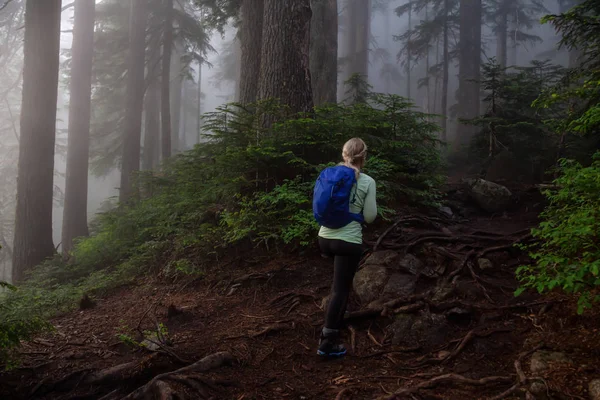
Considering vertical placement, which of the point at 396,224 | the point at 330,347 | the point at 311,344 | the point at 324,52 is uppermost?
the point at 324,52

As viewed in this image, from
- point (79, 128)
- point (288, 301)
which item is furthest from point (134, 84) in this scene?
point (288, 301)

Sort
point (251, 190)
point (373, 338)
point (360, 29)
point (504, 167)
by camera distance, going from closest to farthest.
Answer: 1. point (373, 338)
2. point (251, 190)
3. point (504, 167)
4. point (360, 29)

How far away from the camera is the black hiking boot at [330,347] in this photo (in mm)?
3543

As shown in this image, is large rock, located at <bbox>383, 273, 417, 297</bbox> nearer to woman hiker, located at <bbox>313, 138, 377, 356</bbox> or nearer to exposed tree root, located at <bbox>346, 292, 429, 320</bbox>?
exposed tree root, located at <bbox>346, 292, 429, 320</bbox>

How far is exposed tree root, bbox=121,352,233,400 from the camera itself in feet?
9.18

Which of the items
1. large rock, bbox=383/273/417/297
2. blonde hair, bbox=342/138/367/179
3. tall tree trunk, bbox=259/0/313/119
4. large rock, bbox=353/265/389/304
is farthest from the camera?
tall tree trunk, bbox=259/0/313/119

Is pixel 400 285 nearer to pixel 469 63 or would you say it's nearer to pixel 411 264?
pixel 411 264

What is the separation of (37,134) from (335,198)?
32.0 ft

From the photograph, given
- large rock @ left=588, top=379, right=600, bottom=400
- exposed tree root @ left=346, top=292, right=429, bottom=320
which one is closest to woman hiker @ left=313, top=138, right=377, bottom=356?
exposed tree root @ left=346, top=292, right=429, bottom=320

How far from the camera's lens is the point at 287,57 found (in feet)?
23.8

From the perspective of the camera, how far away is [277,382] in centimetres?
322

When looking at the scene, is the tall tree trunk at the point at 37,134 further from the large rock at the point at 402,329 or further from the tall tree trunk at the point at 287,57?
the large rock at the point at 402,329

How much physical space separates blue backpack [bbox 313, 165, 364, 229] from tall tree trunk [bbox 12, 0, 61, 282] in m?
8.91

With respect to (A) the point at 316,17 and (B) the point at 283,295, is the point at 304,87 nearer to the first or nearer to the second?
(B) the point at 283,295
